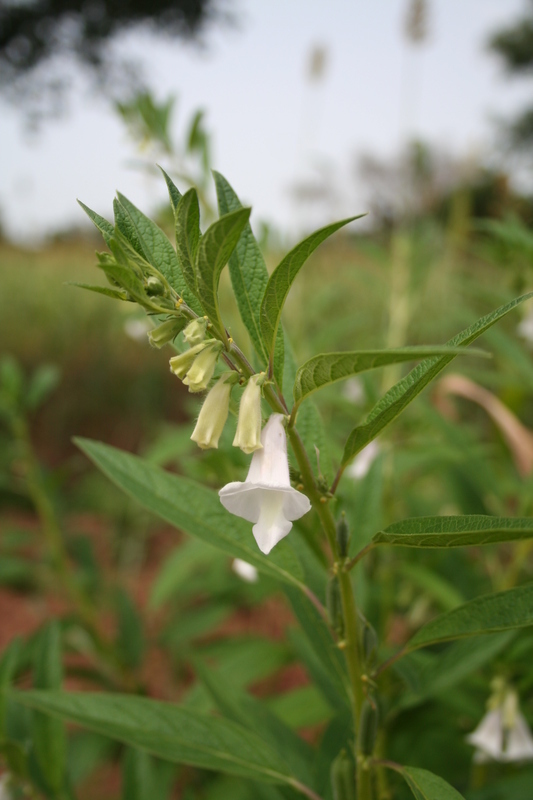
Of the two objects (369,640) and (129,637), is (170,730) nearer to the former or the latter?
(369,640)

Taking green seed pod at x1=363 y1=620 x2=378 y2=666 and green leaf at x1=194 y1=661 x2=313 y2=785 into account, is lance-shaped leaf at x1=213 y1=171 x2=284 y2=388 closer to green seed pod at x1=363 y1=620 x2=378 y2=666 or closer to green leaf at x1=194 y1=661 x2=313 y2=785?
green seed pod at x1=363 y1=620 x2=378 y2=666

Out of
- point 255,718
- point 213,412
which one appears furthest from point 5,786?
point 213,412

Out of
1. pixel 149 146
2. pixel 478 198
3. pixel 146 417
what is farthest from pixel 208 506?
pixel 478 198

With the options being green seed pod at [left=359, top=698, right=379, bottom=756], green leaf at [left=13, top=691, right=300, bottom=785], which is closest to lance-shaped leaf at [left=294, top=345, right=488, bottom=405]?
green seed pod at [left=359, top=698, right=379, bottom=756]

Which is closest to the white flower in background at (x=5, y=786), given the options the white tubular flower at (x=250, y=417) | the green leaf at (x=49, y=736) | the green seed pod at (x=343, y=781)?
the green leaf at (x=49, y=736)

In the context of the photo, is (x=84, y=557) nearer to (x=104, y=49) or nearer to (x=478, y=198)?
(x=104, y=49)

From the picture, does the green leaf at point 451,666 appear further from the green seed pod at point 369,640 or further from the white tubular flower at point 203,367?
the white tubular flower at point 203,367
